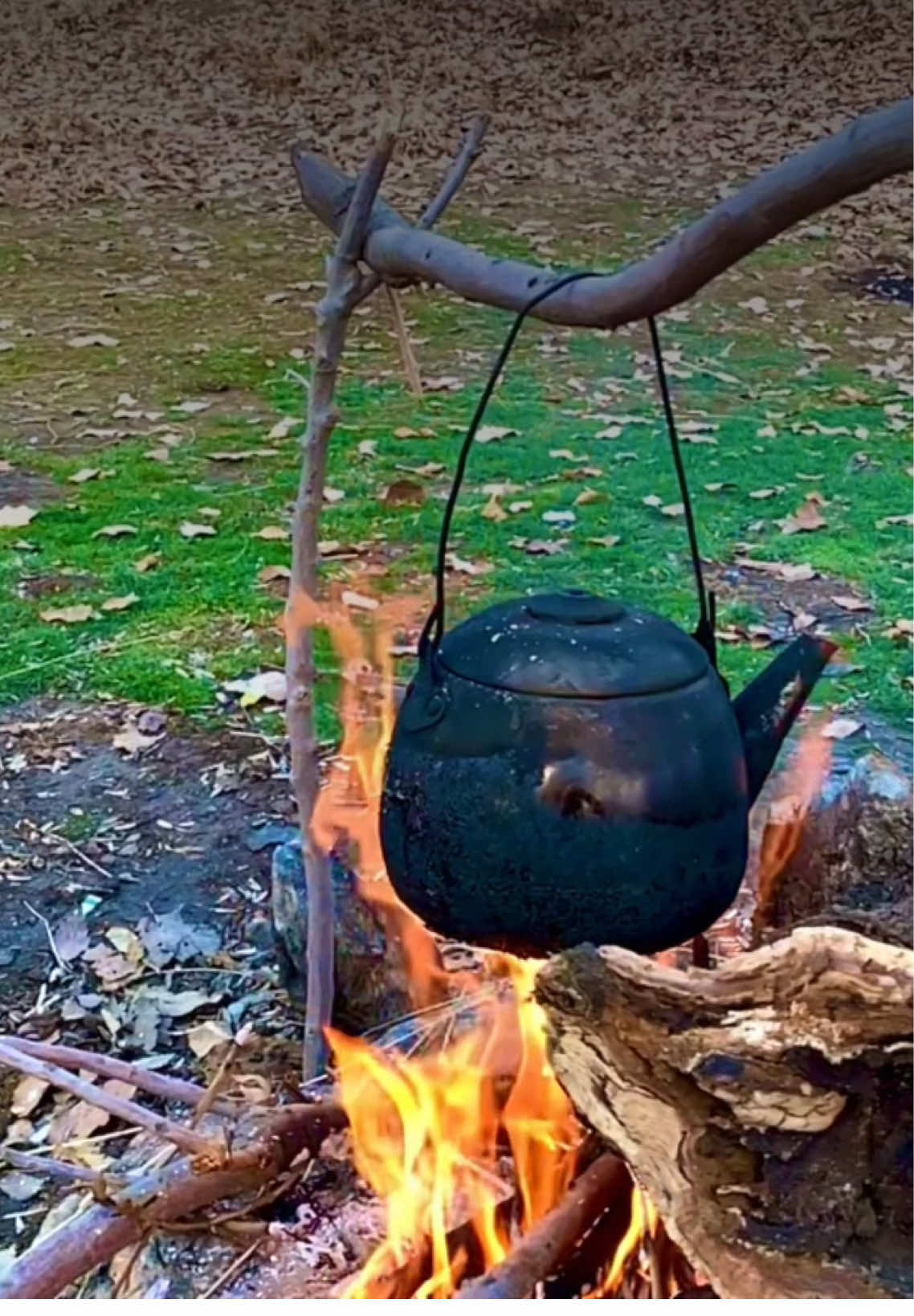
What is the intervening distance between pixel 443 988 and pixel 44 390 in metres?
3.78

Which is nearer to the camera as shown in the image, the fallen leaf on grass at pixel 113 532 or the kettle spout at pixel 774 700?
the kettle spout at pixel 774 700

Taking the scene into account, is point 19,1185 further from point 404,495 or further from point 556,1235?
point 404,495

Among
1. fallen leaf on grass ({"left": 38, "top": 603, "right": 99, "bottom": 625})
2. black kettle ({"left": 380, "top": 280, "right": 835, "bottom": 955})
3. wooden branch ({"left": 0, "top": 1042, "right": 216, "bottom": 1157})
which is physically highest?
black kettle ({"left": 380, "top": 280, "right": 835, "bottom": 955})

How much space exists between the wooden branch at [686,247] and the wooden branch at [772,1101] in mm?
518

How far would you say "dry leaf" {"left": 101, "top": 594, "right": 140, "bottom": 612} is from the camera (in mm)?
3445

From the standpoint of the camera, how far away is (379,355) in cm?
564

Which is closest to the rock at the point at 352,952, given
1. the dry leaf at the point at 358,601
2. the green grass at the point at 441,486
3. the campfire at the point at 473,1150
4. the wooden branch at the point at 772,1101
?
the campfire at the point at 473,1150

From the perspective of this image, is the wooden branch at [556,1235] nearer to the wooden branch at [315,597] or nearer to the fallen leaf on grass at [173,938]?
the wooden branch at [315,597]

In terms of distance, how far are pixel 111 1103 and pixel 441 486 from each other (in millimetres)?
2977

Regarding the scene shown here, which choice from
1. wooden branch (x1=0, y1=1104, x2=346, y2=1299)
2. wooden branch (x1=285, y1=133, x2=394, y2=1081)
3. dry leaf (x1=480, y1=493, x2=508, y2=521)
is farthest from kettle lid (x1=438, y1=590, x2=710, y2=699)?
dry leaf (x1=480, y1=493, x2=508, y2=521)

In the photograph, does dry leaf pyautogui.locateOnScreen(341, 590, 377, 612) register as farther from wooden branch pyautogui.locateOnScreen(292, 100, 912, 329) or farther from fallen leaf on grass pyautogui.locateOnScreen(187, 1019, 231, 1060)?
wooden branch pyautogui.locateOnScreen(292, 100, 912, 329)

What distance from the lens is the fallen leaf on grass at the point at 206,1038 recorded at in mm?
2027

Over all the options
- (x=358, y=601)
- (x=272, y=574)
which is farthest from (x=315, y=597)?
(x=272, y=574)

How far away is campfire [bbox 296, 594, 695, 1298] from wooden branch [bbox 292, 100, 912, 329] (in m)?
0.45
